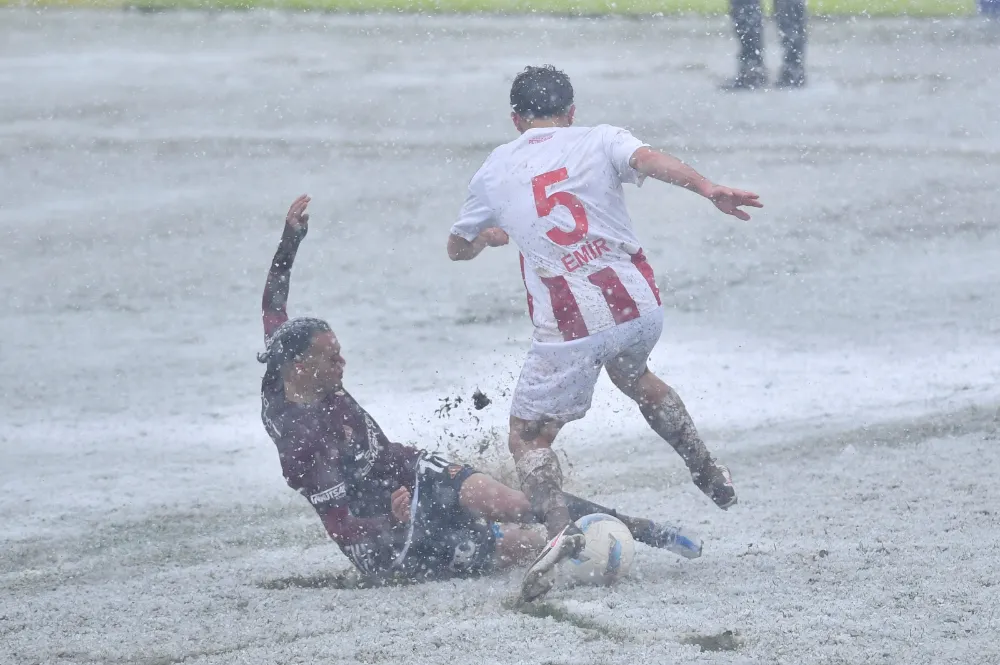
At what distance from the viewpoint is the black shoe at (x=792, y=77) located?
1738 cm

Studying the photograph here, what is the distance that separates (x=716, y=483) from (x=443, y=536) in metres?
1.01

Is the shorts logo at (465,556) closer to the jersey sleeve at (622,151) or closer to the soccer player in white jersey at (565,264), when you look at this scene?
the soccer player in white jersey at (565,264)

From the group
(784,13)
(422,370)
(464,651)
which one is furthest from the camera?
(784,13)

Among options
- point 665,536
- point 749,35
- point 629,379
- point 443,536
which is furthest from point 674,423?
point 749,35

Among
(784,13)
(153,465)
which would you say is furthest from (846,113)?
(153,465)

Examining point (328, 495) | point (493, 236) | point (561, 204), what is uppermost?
point (561, 204)

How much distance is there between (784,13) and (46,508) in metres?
12.7

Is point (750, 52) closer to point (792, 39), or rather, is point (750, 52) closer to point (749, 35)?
point (749, 35)

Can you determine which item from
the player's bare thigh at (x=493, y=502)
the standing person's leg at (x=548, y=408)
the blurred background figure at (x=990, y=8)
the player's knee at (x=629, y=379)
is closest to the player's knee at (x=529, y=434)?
the standing person's leg at (x=548, y=408)

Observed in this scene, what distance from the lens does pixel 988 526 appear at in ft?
17.1

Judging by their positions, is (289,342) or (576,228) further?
(576,228)

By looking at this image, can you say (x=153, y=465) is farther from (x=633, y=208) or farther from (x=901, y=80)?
(x=901, y=80)

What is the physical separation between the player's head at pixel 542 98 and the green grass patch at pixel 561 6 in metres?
17.5

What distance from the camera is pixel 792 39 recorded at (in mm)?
17438
